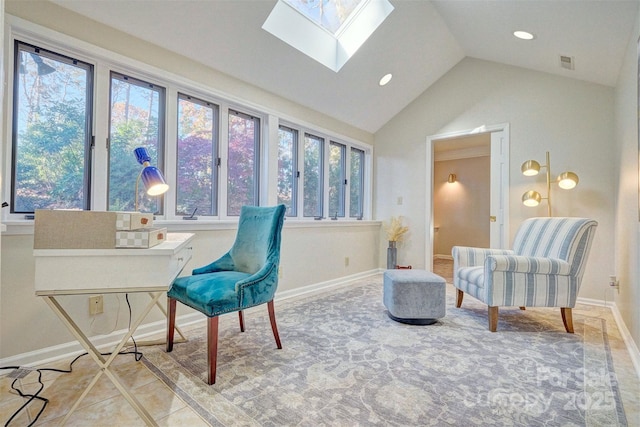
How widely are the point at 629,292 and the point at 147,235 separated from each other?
10.7 ft

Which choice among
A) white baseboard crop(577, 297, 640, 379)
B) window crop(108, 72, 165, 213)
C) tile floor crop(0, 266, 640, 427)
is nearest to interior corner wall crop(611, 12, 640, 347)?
white baseboard crop(577, 297, 640, 379)

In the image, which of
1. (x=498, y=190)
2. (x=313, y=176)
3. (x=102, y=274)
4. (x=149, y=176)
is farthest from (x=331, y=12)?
(x=102, y=274)

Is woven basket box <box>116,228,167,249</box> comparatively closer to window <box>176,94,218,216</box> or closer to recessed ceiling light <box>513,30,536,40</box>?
window <box>176,94,218,216</box>

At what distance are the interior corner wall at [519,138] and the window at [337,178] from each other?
666mm

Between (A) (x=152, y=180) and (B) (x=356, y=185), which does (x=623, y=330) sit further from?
(A) (x=152, y=180)

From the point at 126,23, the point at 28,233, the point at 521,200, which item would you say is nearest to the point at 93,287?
the point at 28,233

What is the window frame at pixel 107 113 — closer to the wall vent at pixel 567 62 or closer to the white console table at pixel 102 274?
the white console table at pixel 102 274

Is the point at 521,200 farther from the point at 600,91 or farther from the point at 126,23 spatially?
the point at 126,23

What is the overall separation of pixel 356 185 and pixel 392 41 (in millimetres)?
2084

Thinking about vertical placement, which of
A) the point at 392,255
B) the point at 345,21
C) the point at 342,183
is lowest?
the point at 392,255

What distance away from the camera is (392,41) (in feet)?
11.1

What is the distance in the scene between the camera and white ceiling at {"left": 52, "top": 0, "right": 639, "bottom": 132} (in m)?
2.32

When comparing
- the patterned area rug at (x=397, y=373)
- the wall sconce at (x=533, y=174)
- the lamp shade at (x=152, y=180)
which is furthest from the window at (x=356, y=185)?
the lamp shade at (x=152, y=180)

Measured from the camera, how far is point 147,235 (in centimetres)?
145
